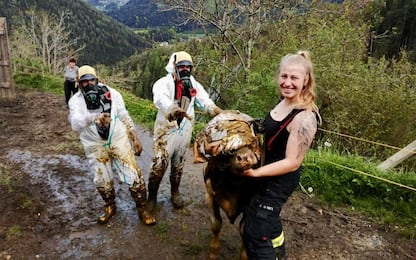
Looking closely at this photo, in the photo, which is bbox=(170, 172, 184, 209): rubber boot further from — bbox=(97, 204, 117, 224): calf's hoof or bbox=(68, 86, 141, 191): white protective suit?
bbox=(97, 204, 117, 224): calf's hoof

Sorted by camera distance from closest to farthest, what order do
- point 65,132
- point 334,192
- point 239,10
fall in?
point 334,192 < point 65,132 < point 239,10

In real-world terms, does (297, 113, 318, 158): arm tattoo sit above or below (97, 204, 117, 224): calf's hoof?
above

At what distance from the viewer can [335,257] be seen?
3.63 metres

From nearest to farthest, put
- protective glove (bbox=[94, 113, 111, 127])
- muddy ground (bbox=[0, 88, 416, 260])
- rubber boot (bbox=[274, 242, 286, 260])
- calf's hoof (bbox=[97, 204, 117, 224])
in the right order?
rubber boot (bbox=[274, 242, 286, 260])
protective glove (bbox=[94, 113, 111, 127])
muddy ground (bbox=[0, 88, 416, 260])
calf's hoof (bbox=[97, 204, 117, 224])

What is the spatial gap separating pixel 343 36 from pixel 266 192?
722cm

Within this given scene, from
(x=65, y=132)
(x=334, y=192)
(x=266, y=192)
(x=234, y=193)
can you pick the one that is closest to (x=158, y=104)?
(x=234, y=193)

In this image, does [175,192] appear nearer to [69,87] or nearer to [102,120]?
[102,120]

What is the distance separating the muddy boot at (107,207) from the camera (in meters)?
4.08

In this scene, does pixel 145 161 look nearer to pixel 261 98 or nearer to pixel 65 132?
pixel 65 132

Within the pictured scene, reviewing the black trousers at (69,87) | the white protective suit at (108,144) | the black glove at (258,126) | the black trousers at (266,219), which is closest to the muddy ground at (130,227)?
the white protective suit at (108,144)

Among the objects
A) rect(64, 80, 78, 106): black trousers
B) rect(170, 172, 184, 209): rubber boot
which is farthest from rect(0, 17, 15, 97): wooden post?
rect(170, 172, 184, 209): rubber boot

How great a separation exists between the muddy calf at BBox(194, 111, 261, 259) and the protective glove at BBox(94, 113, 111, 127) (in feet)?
3.77

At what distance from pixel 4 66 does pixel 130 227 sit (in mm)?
8196

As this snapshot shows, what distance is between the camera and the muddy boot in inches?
161
